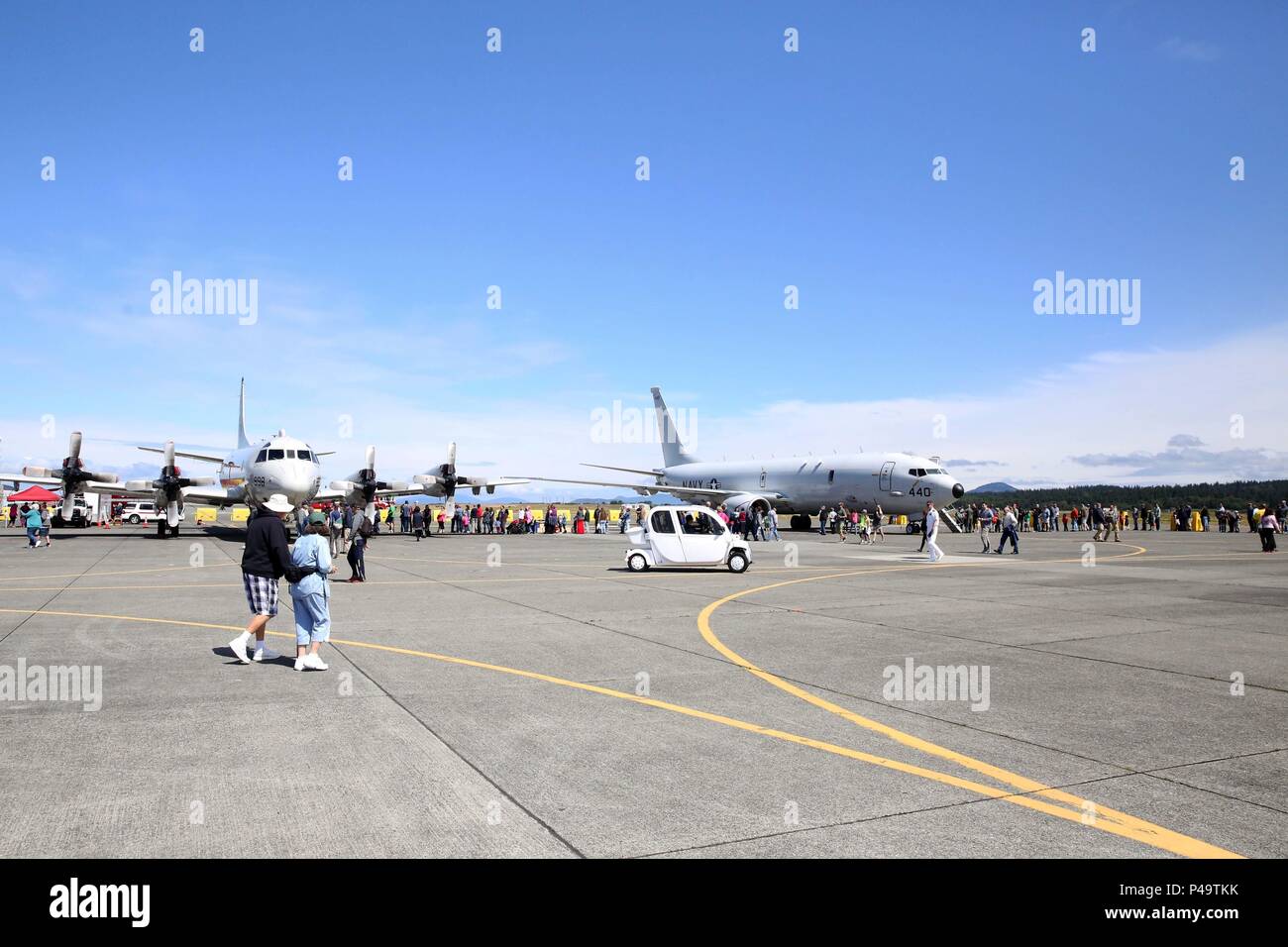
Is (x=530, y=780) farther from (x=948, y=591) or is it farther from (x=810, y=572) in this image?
(x=810, y=572)

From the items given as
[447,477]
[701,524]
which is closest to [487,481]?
[447,477]

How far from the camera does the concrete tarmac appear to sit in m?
4.49

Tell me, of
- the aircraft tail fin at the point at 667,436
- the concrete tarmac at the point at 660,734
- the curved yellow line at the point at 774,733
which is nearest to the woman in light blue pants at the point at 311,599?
the concrete tarmac at the point at 660,734

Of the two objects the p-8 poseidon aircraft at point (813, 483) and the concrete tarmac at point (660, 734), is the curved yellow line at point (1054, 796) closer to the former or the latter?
the concrete tarmac at point (660, 734)

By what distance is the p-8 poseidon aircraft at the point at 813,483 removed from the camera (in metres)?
42.2

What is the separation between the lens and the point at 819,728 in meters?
6.68

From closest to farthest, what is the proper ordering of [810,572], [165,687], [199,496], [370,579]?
[165,687] < [370,579] < [810,572] < [199,496]

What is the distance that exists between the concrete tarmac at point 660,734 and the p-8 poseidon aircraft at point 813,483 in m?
28.2

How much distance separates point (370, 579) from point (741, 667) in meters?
13.0

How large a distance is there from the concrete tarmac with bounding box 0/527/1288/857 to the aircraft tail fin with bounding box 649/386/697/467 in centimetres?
5101

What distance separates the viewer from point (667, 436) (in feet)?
217

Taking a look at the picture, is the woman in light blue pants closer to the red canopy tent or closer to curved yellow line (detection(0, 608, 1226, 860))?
curved yellow line (detection(0, 608, 1226, 860))

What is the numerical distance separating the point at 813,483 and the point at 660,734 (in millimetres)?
41888
